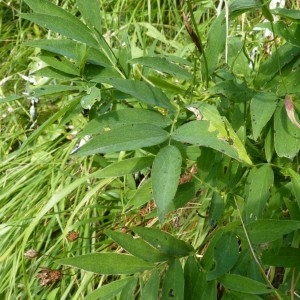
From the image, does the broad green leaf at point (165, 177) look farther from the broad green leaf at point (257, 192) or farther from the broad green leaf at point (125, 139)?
the broad green leaf at point (257, 192)

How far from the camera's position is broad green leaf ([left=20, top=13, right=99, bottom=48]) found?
3.00 feet

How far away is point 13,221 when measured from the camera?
152cm

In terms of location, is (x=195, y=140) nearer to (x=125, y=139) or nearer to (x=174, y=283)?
(x=125, y=139)

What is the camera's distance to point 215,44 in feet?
3.24

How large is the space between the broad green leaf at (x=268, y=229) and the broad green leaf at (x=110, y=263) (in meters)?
0.15

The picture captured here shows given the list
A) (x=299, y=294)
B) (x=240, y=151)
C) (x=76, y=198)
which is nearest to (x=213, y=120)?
(x=240, y=151)

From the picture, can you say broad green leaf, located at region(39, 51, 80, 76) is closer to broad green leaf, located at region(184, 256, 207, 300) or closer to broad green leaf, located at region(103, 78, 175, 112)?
broad green leaf, located at region(103, 78, 175, 112)

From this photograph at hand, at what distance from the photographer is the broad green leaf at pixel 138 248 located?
0.86 m

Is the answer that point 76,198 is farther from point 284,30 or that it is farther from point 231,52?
point 284,30

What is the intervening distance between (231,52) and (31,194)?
78 centimetres

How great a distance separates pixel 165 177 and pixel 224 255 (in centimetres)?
16

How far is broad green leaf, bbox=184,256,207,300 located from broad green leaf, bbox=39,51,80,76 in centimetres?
33

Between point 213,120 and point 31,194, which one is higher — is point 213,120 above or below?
above

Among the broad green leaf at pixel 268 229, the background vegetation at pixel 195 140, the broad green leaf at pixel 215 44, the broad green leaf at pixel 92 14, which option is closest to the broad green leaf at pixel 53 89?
the background vegetation at pixel 195 140
